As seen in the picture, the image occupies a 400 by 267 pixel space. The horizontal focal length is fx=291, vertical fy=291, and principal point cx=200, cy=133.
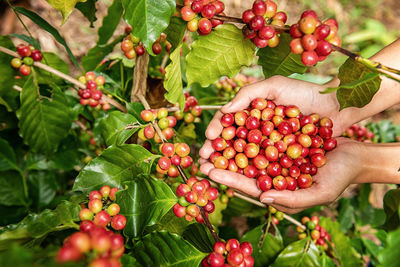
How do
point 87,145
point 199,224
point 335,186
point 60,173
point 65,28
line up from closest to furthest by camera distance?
point 199,224 → point 335,186 → point 87,145 → point 60,173 → point 65,28

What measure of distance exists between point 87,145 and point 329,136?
5.18ft

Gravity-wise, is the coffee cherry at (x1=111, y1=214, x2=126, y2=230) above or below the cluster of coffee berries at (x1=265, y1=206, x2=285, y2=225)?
above

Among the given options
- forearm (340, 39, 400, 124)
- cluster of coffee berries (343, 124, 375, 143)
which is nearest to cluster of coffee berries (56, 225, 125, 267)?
forearm (340, 39, 400, 124)

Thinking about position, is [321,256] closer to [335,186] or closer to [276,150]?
[335,186]

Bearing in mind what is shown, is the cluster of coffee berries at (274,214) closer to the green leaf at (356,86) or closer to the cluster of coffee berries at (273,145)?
the cluster of coffee berries at (273,145)

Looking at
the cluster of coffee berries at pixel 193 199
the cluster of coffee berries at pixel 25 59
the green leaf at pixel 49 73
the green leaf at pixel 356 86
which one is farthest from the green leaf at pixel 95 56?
the green leaf at pixel 356 86

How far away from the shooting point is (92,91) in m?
1.53

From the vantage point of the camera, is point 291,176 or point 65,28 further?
point 65,28

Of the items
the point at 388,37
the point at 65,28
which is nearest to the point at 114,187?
the point at 65,28

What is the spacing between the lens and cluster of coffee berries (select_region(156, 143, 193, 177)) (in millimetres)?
1213

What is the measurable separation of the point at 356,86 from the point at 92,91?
123 centimetres

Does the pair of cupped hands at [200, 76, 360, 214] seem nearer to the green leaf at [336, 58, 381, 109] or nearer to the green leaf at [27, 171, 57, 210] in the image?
the green leaf at [336, 58, 381, 109]

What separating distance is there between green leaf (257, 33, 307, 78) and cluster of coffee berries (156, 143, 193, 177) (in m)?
0.54

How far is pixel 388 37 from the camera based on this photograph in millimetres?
4305
